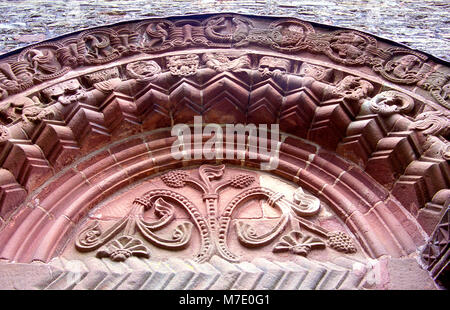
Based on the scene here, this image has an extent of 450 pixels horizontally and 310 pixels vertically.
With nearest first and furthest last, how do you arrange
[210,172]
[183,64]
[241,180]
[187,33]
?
[241,180] → [210,172] → [183,64] → [187,33]

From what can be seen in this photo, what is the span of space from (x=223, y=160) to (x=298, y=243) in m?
1.32

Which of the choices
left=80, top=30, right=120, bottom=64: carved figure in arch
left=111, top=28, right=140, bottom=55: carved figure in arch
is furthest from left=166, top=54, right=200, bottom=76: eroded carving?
left=80, top=30, right=120, bottom=64: carved figure in arch

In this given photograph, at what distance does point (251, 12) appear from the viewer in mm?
6516

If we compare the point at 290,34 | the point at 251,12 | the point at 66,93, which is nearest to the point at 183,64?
the point at 66,93

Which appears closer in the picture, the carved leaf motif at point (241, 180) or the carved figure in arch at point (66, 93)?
the carved leaf motif at point (241, 180)

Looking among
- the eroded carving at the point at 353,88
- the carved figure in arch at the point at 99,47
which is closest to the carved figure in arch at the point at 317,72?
the eroded carving at the point at 353,88

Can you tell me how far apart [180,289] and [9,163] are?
2030 millimetres

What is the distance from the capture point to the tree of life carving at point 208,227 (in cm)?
403

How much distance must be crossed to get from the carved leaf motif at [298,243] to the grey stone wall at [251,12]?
9.22 feet

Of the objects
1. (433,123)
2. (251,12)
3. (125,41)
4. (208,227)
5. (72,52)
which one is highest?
(251,12)

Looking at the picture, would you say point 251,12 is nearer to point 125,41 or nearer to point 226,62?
point 226,62

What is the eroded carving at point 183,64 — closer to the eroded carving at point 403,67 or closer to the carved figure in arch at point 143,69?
the carved figure in arch at point 143,69
